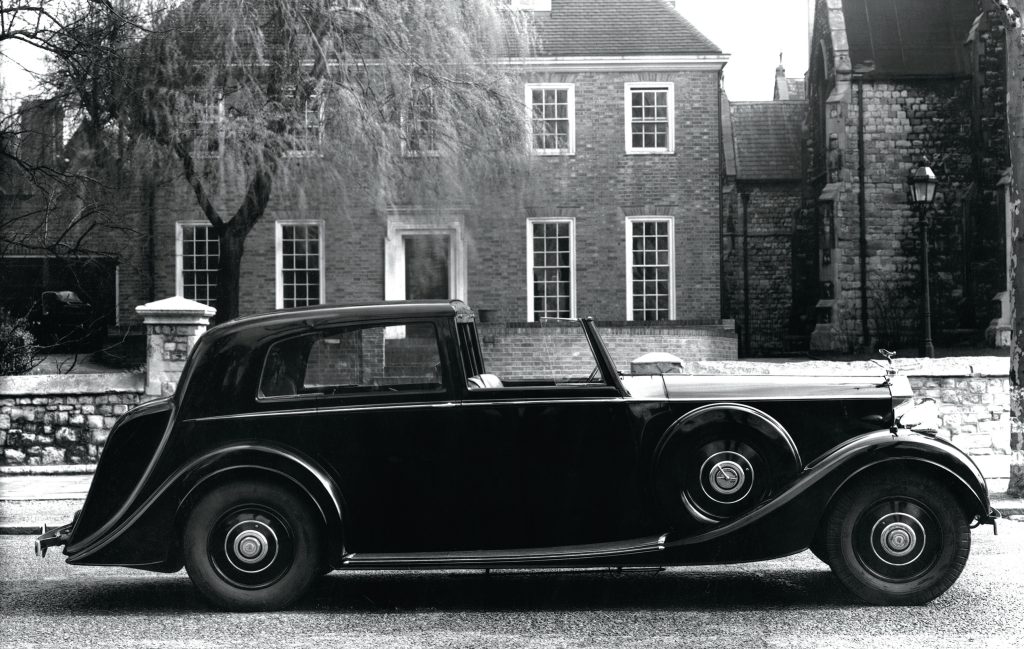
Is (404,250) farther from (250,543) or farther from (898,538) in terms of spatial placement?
(898,538)

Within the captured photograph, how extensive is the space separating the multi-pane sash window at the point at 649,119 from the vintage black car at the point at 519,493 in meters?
18.2

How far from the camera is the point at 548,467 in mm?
5836

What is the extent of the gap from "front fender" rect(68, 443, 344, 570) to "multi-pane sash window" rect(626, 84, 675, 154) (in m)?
18.7

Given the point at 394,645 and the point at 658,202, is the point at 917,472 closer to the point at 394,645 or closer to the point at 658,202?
the point at 394,645

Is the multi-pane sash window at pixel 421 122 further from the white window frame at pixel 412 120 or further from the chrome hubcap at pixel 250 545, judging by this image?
the chrome hubcap at pixel 250 545

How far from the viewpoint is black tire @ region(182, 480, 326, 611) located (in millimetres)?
5770

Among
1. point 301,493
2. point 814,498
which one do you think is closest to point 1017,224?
point 814,498

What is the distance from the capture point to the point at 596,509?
5789 millimetres

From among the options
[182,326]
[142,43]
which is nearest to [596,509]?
[182,326]

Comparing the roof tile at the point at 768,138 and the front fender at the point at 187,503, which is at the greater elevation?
the roof tile at the point at 768,138

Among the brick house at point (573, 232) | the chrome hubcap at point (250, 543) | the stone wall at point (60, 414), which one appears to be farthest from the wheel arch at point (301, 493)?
the brick house at point (573, 232)

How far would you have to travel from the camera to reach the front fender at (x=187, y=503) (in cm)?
576

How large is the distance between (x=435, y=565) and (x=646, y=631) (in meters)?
1.19

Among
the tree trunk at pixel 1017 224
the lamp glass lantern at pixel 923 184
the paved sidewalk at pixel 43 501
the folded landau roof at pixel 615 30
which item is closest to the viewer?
the paved sidewalk at pixel 43 501
